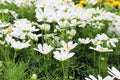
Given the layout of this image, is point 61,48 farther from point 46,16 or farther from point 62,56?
point 46,16

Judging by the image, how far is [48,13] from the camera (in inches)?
95.7

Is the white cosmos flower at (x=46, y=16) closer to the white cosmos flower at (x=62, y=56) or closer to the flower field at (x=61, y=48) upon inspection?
the flower field at (x=61, y=48)

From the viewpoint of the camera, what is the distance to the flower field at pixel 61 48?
1944 millimetres

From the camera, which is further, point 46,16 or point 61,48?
point 46,16

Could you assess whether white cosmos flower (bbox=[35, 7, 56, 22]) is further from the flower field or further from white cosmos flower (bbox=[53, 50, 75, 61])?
white cosmos flower (bbox=[53, 50, 75, 61])

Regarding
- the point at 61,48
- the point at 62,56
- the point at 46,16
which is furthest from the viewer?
the point at 46,16

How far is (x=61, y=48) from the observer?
2.04m

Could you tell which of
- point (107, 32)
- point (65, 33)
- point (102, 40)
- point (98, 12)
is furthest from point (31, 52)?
point (98, 12)

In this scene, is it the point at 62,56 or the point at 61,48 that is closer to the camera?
the point at 62,56

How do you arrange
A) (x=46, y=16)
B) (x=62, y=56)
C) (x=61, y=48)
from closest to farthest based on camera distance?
(x=62, y=56) → (x=61, y=48) → (x=46, y=16)

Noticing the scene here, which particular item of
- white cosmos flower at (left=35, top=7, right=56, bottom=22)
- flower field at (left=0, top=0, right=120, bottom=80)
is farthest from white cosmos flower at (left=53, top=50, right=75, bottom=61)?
white cosmos flower at (left=35, top=7, right=56, bottom=22)

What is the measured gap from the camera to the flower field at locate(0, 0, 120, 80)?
1944 millimetres

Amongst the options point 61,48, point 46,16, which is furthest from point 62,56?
point 46,16

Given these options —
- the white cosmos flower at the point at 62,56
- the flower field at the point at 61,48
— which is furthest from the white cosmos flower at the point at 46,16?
the white cosmos flower at the point at 62,56
